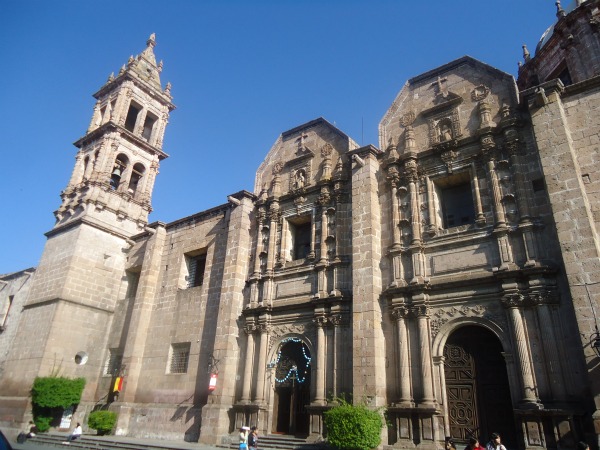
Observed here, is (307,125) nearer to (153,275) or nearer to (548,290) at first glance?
(153,275)

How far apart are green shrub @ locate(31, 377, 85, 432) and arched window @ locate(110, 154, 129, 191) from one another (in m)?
12.3

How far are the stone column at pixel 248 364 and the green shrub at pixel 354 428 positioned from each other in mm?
4974

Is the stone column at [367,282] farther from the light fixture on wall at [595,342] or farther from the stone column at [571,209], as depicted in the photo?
the light fixture on wall at [595,342]

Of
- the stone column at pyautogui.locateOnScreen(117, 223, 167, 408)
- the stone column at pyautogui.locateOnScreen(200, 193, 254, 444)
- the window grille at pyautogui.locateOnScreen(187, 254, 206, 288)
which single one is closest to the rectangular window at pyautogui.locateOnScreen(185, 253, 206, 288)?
the window grille at pyautogui.locateOnScreen(187, 254, 206, 288)

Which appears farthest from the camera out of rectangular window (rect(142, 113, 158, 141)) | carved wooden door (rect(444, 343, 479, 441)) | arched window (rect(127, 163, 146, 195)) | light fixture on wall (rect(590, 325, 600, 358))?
rectangular window (rect(142, 113, 158, 141))

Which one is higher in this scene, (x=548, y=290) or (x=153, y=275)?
(x=153, y=275)

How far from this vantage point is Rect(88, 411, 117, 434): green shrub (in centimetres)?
1858

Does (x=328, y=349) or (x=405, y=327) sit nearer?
(x=405, y=327)

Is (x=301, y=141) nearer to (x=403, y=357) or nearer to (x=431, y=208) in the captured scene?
(x=431, y=208)

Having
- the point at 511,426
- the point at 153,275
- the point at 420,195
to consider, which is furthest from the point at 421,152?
the point at 153,275

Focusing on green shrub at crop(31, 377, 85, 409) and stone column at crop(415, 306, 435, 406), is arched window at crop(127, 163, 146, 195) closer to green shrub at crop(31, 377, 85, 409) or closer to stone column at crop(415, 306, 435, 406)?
green shrub at crop(31, 377, 85, 409)

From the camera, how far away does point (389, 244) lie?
15.3 m

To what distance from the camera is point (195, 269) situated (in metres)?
22.0

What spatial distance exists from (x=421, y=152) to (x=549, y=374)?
8351 mm
